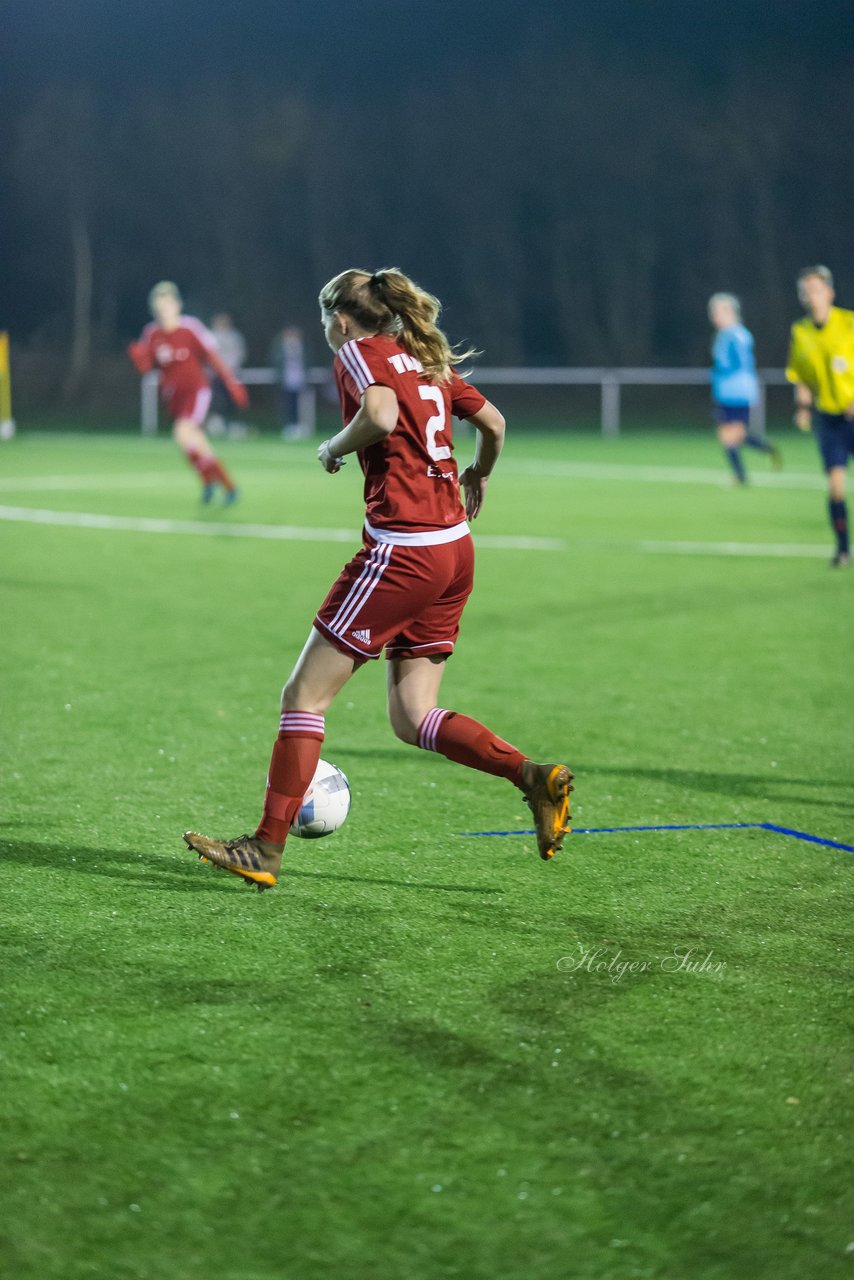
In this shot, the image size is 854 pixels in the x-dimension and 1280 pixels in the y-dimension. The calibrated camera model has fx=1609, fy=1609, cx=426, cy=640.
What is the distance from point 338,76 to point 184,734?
6034 centimetres

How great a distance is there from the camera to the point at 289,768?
15.7ft

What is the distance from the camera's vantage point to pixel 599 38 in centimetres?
5766

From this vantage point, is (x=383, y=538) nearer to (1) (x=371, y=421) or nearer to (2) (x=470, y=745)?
(1) (x=371, y=421)

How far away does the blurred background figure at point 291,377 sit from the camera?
34.7 m

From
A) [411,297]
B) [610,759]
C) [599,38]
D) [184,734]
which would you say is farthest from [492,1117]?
[599,38]

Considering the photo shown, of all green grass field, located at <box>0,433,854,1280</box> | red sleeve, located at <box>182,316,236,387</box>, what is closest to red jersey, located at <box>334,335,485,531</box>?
green grass field, located at <box>0,433,854,1280</box>

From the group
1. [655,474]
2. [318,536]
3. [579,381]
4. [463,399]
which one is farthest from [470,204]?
[463,399]

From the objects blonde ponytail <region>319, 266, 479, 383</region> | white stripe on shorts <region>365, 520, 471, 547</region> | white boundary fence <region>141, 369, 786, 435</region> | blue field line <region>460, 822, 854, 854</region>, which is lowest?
white boundary fence <region>141, 369, 786, 435</region>

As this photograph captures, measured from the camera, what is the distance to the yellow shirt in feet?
40.9

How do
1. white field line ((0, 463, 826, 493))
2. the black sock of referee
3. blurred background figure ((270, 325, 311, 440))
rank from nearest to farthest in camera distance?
the black sock of referee → white field line ((0, 463, 826, 493)) → blurred background figure ((270, 325, 311, 440))

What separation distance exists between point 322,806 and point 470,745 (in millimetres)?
528

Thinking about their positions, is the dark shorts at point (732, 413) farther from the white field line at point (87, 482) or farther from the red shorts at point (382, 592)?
the red shorts at point (382, 592)

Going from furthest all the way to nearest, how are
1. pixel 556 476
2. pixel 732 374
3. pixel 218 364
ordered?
1. pixel 556 476
2. pixel 732 374
3. pixel 218 364

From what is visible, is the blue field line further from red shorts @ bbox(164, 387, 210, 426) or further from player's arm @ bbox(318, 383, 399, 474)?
red shorts @ bbox(164, 387, 210, 426)
